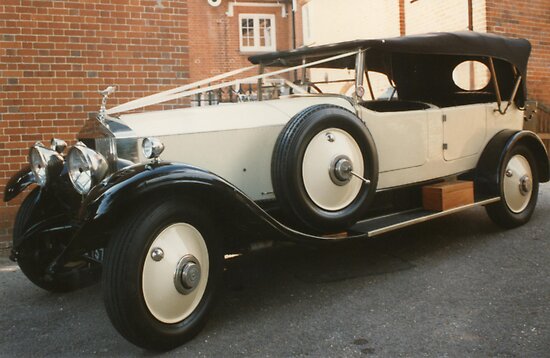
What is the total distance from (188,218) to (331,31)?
46.5 ft

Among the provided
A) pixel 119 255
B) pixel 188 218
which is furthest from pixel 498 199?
pixel 119 255

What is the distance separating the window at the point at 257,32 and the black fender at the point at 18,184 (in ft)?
56.3

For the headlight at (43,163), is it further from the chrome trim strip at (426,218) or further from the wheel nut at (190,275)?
the chrome trim strip at (426,218)

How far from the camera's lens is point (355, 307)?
3268 mm

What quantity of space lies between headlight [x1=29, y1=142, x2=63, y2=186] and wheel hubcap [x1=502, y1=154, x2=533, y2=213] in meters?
3.71

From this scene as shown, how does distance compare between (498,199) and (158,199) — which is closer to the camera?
(158,199)

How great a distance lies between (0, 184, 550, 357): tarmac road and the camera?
2.75 metres

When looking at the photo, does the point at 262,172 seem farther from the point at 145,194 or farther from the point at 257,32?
the point at 257,32

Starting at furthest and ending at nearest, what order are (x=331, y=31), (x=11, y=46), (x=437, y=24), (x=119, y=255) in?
(x=331, y=31), (x=437, y=24), (x=11, y=46), (x=119, y=255)

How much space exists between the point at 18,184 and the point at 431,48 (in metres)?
3.29

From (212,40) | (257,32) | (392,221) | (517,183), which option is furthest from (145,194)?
(257,32)

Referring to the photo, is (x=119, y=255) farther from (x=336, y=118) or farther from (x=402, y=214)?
(x=402, y=214)

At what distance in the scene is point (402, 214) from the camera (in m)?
4.17

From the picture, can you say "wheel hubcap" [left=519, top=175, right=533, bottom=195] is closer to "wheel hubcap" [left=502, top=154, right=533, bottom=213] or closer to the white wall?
"wheel hubcap" [left=502, top=154, right=533, bottom=213]
